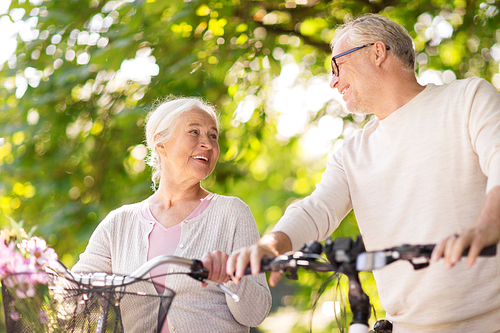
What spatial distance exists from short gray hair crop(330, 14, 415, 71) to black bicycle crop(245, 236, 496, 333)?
1.13 metres

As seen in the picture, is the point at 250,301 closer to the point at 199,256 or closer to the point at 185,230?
the point at 199,256

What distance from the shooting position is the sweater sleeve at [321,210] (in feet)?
5.62

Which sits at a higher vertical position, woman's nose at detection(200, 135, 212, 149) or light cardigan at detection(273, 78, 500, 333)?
light cardigan at detection(273, 78, 500, 333)

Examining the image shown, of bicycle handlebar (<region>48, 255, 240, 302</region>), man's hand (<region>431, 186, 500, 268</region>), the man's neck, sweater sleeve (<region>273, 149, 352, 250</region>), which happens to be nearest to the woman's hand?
bicycle handlebar (<region>48, 255, 240, 302</region>)

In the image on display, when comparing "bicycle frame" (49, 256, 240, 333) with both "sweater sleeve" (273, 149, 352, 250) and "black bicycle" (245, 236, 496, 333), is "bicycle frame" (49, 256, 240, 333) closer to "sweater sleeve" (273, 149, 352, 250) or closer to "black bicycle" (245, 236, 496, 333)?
"black bicycle" (245, 236, 496, 333)

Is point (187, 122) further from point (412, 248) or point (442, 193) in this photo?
point (412, 248)

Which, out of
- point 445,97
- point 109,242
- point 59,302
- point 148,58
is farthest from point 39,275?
point 148,58

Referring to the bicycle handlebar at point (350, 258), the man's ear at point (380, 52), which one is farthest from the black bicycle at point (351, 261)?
the man's ear at point (380, 52)

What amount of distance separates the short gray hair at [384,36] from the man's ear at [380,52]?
1.0 inches

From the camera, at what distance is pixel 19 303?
1.48 meters

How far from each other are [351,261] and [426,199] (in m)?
0.60

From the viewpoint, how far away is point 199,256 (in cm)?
218

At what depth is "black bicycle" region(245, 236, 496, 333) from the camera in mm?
1180

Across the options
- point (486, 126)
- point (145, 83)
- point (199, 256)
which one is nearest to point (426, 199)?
point (486, 126)
